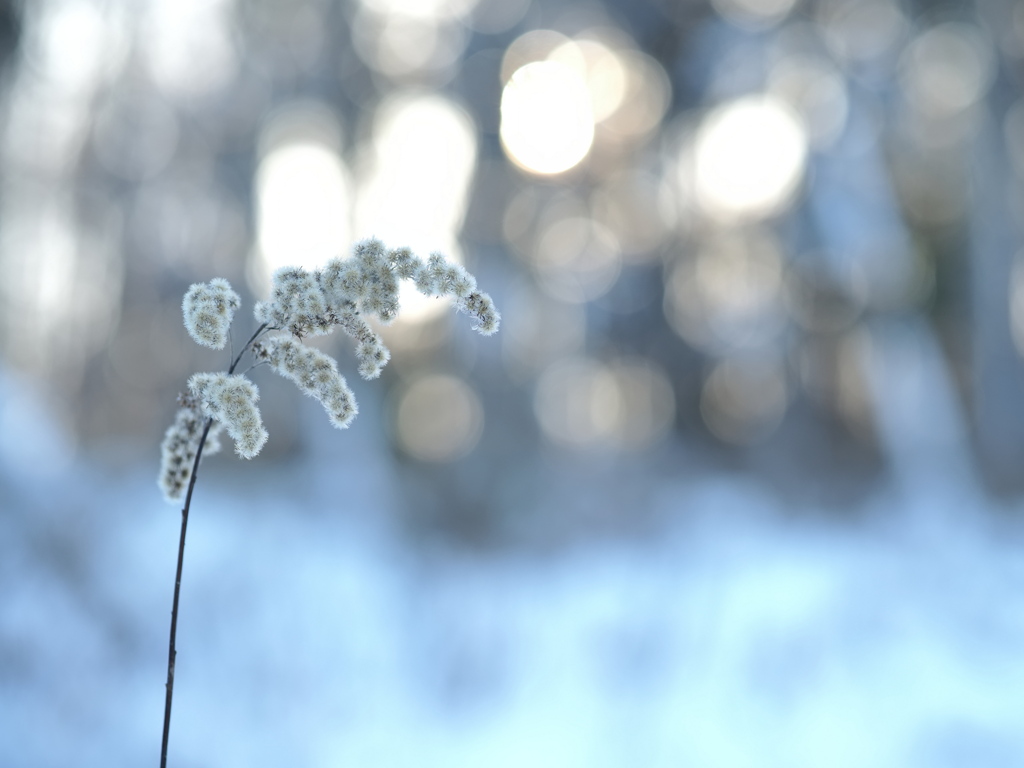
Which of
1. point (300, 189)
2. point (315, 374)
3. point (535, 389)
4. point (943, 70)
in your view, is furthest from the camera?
point (535, 389)

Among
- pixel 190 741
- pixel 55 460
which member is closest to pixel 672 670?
pixel 190 741

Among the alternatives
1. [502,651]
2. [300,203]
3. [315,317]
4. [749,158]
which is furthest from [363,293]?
[749,158]

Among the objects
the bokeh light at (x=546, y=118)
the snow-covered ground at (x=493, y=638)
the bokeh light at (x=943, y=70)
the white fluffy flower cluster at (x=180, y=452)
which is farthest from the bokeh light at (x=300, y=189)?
the white fluffy flower cluster at (x=180, y=452)

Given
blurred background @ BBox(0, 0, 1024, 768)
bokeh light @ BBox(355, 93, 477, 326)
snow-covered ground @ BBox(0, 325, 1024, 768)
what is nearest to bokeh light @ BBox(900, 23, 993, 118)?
→ blurred background @ BBox(0, 0, 1024, 768)

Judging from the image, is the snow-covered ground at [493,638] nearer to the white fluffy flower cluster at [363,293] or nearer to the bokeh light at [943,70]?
the white fluffy flower cluster at [363,293]

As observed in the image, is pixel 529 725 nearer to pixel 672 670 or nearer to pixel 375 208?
pixel 672 670

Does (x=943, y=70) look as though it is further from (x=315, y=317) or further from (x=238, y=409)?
(x=238, y=409)

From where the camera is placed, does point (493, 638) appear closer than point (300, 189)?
Yes
